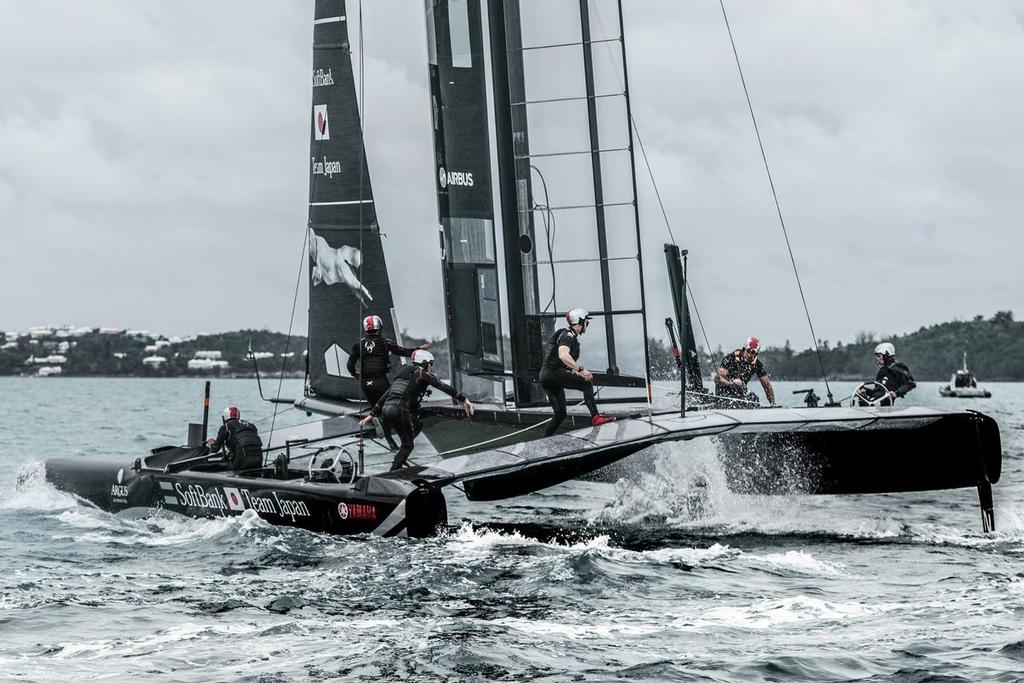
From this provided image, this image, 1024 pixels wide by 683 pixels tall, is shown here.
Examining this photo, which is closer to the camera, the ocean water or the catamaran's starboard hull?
the ocean water

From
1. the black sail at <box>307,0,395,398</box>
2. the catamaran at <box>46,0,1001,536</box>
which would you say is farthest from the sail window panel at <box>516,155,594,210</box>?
the black sail at <box>307,0,395,398</box>

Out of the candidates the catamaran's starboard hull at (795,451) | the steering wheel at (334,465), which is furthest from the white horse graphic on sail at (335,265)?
the catamaran's starboard hull at (795,451)

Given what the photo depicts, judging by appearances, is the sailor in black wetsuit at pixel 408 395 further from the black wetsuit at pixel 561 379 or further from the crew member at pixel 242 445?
the crew member at pixel 242 445

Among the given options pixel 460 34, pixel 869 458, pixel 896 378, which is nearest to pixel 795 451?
pixel 869 458

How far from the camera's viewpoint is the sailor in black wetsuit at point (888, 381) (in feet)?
41.3

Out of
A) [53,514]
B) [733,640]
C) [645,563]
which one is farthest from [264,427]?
[733,640]

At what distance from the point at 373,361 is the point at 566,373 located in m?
3.03

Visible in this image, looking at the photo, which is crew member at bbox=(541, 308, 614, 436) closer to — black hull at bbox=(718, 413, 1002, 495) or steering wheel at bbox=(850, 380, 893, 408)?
black hull at bbox=(718, 413, 1002, 495)

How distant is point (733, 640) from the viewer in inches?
297

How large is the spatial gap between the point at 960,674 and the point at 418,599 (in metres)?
3.66

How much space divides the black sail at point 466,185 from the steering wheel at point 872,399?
4.03 meters

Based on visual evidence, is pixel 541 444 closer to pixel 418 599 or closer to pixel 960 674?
pixel 418 599

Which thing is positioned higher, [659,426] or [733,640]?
[659,426]

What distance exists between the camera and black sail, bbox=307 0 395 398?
54.6 ft
